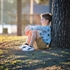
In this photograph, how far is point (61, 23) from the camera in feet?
14.7

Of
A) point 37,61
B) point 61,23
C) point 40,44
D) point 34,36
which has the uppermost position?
point 61,23

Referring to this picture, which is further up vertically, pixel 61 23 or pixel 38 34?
pixel 61 23

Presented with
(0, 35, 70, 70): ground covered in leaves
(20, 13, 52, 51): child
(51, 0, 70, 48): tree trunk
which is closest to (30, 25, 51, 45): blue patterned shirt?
(20, 13, 52, 51): child

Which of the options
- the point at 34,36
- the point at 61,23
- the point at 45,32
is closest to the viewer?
the point at 61,23

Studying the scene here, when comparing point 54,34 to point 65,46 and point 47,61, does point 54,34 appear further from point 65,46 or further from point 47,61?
point 47,61

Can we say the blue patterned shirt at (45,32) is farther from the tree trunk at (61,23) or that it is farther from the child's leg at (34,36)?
the tree trunk at (61,23)

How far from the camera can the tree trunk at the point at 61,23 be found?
14.6 feet

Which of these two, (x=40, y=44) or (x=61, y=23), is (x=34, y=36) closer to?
(x=40, y=44)

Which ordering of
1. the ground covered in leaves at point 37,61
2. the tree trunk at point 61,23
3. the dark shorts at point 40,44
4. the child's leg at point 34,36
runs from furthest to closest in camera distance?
the dark shorts at point 40,44 < the child's leg at point 34,36 < the tree trunk at point 61,23 < the ground covered in leaves at point 37,61

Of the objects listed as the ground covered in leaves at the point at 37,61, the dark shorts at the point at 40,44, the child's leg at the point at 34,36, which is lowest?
the ground covered in leaves at the point at 37,61

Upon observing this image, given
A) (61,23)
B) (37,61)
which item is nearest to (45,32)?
(61,23)

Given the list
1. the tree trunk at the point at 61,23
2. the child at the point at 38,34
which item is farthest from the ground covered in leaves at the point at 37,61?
the child at the point at 38,34

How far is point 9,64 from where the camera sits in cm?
346

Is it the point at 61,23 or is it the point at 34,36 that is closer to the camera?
the point at 61,23
